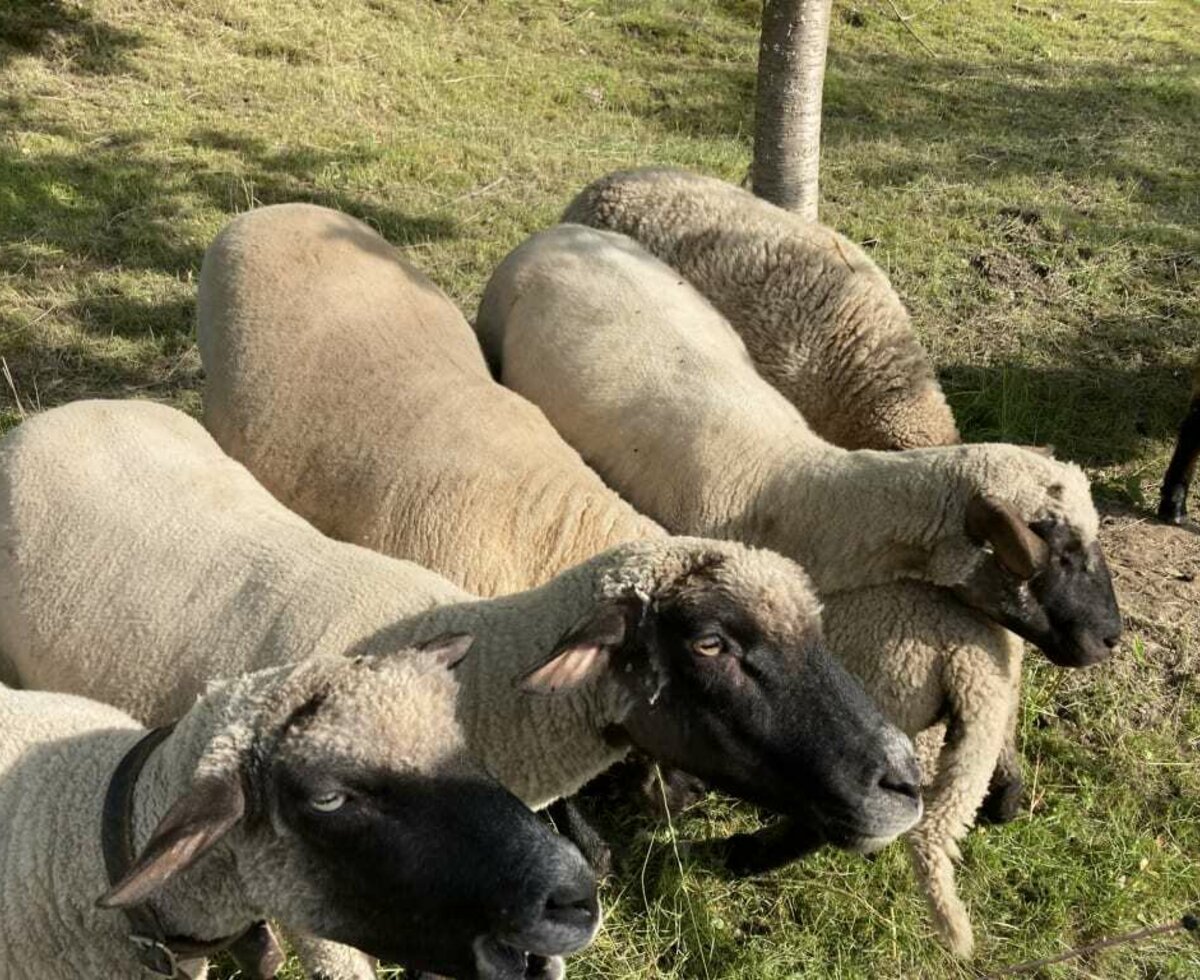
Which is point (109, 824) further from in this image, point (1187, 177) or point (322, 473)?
point (1187, 177)

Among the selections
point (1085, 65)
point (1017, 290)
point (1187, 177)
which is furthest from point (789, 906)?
point (1085, 65)

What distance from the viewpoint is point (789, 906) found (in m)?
3.34

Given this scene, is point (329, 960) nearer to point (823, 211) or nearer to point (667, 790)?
point (667, 790)

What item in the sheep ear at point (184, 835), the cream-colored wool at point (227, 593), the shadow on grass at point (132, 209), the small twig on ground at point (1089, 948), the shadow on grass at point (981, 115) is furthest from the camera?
the shadow on grass at point (981, 115)

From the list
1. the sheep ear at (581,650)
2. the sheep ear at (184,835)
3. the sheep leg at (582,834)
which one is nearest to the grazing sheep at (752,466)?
the sheep leg at (582,834)

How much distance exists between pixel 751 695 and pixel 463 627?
2.53ft

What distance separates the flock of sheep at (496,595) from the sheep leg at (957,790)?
0.01 m

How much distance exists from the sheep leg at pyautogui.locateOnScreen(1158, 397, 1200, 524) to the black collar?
14.3 ft

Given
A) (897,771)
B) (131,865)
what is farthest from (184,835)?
(897,771)

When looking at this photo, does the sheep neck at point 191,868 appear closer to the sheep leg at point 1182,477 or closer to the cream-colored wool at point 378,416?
the cream-colored wool at point 378,416

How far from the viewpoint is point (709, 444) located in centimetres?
371

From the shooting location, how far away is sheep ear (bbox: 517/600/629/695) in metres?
2.33

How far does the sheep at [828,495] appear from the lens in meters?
3.17

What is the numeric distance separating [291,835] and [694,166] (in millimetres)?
6897
